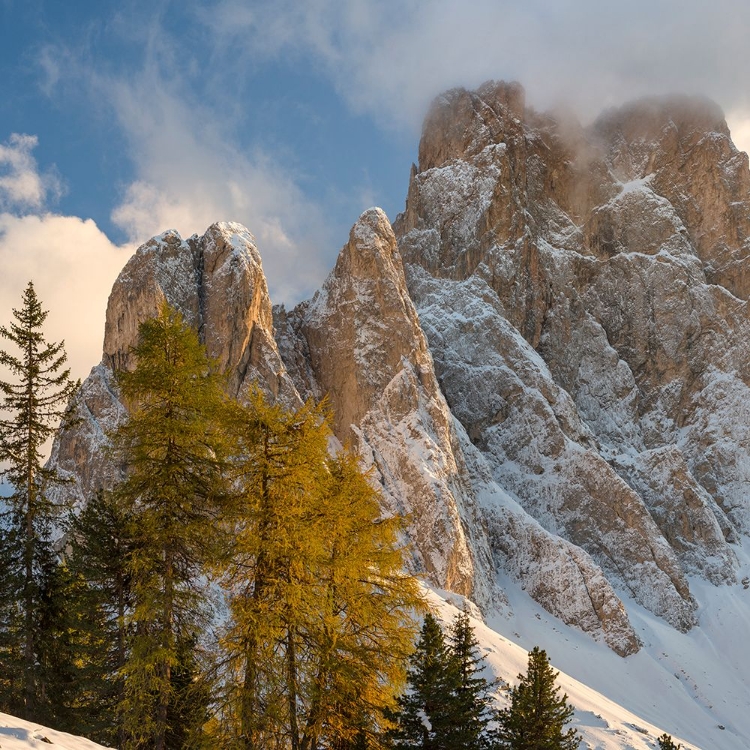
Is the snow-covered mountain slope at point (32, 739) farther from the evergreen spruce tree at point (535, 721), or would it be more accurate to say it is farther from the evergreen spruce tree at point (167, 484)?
the evergreen spruce tree at point (535, 721)

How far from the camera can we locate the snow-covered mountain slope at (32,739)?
31.2 ft

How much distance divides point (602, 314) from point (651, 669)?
65121 millimetres

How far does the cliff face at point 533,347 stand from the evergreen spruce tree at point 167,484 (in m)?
24.5

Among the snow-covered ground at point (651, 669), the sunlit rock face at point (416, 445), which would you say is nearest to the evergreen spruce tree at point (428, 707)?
the snow-covered ground at point (651, 669)

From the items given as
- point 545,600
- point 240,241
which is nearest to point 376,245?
point 240,241

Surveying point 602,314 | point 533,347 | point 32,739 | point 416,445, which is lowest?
point 32,739

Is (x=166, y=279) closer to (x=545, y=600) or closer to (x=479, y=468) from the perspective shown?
(x=479, y=468)

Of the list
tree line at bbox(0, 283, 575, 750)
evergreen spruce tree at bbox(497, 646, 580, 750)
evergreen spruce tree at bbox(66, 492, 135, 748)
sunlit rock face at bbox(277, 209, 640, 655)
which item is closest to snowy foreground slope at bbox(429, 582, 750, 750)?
sunlit rock face at bbox(277, 209, 640, 655)

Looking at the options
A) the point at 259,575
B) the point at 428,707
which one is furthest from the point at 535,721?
the point at 259,575

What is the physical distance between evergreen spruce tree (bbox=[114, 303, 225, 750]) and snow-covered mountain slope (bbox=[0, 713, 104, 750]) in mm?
3464

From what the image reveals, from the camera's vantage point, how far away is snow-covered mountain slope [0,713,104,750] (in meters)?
9.52

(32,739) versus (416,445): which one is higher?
(416,445)

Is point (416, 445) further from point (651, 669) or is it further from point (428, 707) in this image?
point (428, 707)

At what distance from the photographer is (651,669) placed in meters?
67.7
